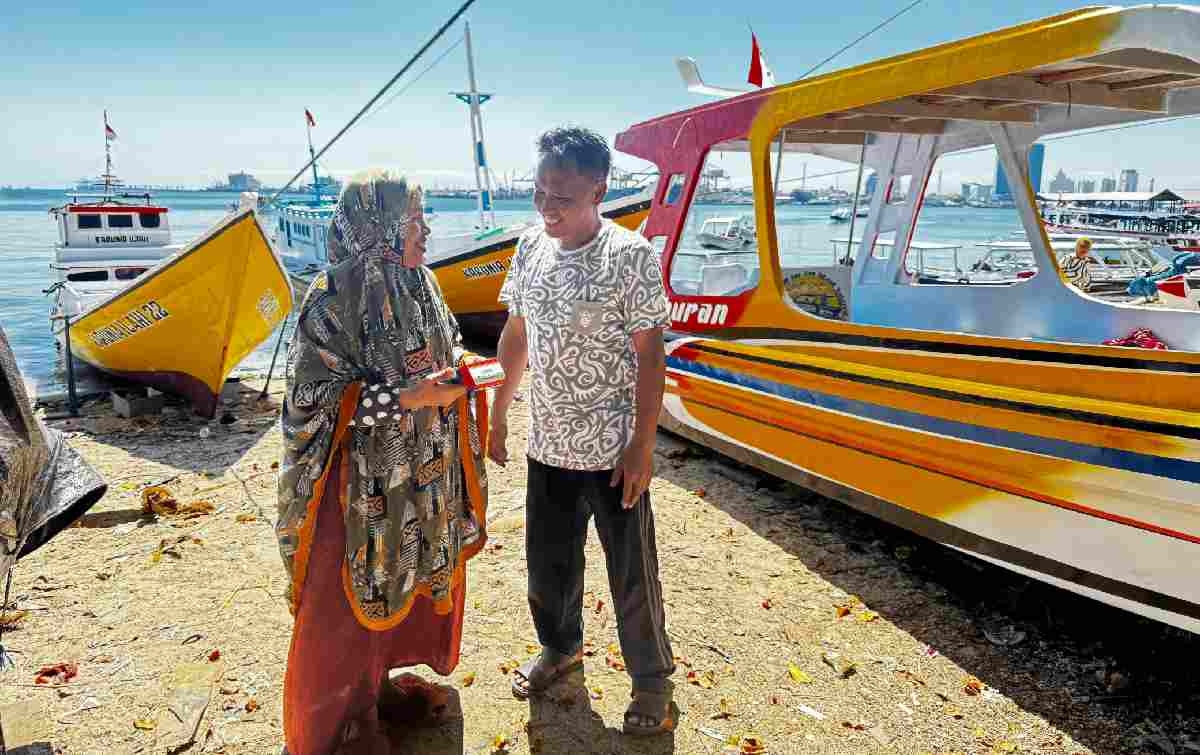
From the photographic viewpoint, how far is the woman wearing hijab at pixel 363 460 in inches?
93.8

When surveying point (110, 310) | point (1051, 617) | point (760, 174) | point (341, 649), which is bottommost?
point (1051, 617)

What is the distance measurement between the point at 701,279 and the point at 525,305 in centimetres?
383

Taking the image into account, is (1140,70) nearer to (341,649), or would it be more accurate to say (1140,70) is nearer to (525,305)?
(525,305)

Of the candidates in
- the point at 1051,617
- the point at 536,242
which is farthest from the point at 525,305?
the point at 1051,617

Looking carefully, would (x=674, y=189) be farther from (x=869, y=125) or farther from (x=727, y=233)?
(x=869, y=125)

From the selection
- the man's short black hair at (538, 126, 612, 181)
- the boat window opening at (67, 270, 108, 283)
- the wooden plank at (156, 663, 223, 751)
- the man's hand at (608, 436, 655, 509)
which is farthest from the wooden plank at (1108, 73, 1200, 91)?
the boat window opening at (67, 270, 108, 283)

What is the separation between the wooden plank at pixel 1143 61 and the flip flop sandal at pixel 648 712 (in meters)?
3.13

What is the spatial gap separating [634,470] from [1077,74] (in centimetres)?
298

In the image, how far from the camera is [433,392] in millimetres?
2416

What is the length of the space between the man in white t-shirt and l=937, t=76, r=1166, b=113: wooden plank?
7.56 ft

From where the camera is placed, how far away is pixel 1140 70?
3.55 metres

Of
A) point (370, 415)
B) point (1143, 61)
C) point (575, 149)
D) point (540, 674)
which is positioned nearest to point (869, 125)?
point (1143, 61)

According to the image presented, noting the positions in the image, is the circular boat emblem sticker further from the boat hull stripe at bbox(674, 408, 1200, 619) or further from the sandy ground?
the boat hull stripe at bbox(674, 408, 1200, 619)

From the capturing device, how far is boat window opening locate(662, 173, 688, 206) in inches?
224
